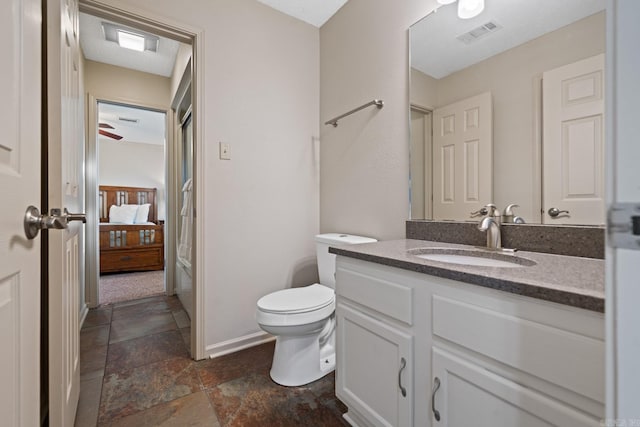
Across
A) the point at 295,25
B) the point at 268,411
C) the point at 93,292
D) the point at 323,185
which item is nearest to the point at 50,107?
the point at 268,411

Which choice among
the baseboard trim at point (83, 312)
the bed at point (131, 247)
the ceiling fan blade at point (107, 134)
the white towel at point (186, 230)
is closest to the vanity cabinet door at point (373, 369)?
the white towel at point (186, 230)

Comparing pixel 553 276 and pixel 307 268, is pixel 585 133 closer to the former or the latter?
pixel 553 276

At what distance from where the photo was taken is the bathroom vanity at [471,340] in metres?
0.55

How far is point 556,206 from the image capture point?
1018mm

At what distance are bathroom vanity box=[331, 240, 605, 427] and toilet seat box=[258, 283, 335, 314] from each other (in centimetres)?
33

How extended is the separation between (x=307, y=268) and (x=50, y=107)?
1679 millimetres

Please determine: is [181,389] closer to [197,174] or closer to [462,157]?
[197,174]

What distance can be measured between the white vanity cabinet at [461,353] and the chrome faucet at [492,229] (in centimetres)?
43

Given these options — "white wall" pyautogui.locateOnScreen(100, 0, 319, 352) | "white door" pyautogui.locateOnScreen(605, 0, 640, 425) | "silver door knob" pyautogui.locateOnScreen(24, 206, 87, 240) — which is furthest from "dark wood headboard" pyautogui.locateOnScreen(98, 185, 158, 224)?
"white door" pyautogui.locateOnScreen(605, 0, 640, 425)

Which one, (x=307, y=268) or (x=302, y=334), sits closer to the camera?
(x=302, y=334)

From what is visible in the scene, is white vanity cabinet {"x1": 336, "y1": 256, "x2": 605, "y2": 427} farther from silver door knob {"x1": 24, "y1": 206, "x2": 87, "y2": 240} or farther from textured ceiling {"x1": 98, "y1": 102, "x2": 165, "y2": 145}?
textured ceiling {"x1": 98, "y1": 102, "x2": 165, "y2": 145}

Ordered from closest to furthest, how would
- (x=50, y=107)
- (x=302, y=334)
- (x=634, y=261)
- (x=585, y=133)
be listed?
1. (x=634, y=261)
2. (x=50, y=107)
3. (x=585, y=133)
4. (x=302, y=334)

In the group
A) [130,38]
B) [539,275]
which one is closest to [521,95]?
[539,275]

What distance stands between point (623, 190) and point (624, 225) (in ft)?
0.13
